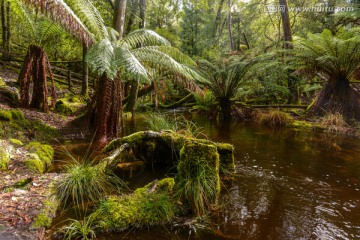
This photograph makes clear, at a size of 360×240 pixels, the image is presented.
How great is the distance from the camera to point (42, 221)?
2.31 metres

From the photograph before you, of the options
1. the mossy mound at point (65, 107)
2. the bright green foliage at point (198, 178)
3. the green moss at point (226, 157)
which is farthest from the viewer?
the mossy mound at point (65, 107)

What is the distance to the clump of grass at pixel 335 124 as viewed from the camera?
25.5ft

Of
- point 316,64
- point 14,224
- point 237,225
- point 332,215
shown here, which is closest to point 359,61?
point 316,64

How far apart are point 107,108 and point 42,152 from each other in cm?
173

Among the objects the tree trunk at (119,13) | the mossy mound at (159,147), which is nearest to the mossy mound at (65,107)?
the tree trunk at (119,13)

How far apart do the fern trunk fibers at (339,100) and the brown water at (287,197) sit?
290cm

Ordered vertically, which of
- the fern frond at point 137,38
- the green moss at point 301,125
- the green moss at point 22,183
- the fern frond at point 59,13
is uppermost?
the fern frond at point 137,38

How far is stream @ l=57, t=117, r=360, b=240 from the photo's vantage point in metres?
2.50

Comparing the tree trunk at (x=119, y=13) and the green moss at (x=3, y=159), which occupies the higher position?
the tree trunk at (x=119, y=13)

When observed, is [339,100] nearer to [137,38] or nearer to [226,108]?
[226,108]

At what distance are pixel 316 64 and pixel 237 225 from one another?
7.76 m

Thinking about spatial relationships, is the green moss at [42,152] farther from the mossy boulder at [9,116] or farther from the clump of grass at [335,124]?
the clump of grass at [335,124]

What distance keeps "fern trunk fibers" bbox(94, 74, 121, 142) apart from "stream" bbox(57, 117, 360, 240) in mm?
2036

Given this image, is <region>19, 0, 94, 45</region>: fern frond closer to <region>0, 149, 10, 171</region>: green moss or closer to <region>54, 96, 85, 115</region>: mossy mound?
<region>0, 149, 10, 171</region>: green moss
